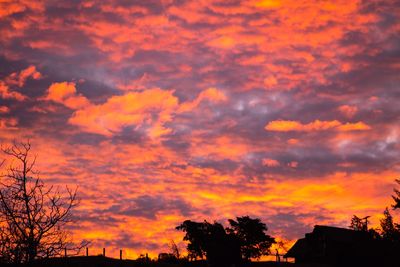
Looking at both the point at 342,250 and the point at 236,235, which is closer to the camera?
the point at 342,250

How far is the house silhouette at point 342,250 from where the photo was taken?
37.5m

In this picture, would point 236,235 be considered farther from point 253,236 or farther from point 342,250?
point 342,250

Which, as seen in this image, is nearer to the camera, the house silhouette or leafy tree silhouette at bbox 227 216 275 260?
the house silhouette

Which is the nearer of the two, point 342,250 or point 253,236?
point 342,250

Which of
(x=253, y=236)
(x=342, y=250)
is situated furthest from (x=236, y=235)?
(x=342, y=250)

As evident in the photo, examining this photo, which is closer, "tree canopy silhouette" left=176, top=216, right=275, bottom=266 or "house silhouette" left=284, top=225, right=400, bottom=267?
"house silhouette" left=284, top=225, right=400, bottom=267

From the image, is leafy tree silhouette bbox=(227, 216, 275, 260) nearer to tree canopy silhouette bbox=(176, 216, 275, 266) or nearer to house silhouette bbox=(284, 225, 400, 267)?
tree canopy silhouette bbox=(176, 216, 275, 266)

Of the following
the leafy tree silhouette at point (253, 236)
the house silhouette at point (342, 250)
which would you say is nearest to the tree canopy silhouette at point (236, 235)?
the leafy tree silhouette at point (253, 236)

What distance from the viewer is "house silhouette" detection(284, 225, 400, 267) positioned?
123 feet

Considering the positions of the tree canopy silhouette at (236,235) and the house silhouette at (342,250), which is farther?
the tree canopy silhouette at (236,235)

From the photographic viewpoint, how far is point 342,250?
39.9 m

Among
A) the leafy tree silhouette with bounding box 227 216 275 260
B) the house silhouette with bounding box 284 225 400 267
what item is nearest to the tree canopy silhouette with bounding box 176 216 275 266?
the leafy tree silhouette with bounding box 227 216 275 260

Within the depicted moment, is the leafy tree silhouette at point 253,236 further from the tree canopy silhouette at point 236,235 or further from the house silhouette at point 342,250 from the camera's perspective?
the house silhouette at point 342,250

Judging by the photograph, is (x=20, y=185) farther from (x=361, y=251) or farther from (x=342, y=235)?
(x=342, y=235)
